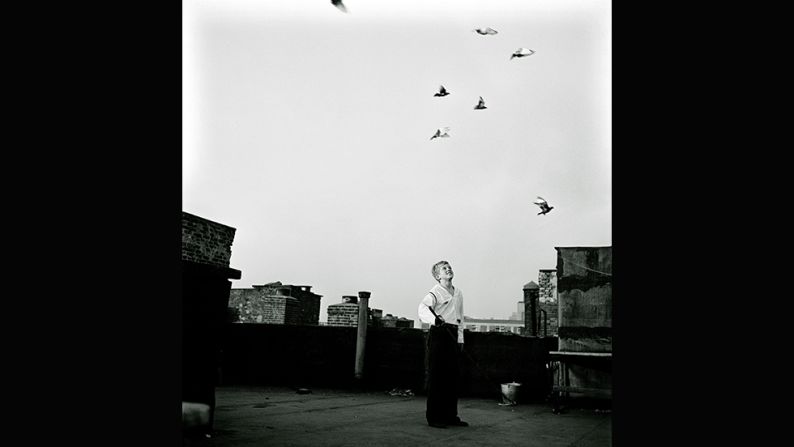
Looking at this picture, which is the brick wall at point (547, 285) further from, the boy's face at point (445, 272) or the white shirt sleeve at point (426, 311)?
the white shirt sleeve at point (426, 311)

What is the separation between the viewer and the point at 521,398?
908 cm

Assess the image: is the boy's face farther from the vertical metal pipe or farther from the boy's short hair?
the vertical metal pipe

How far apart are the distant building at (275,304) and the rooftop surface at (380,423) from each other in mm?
11466

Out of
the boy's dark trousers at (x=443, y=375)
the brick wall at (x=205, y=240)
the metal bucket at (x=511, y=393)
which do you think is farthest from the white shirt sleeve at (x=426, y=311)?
the brick wall at (x=205, y=240)

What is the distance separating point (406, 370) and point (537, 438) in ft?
18.2

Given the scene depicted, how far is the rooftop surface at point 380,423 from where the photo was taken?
4.67 meters

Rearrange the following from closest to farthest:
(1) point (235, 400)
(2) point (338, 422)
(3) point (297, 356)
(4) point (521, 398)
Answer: (2) point (338, 422)
(1) point (235, 400)
(4) point (521, 398)
(3) point (297, 356)

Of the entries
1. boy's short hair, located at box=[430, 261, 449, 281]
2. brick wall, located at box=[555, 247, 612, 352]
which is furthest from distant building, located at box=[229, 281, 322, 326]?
boy's short hair, located at box=[430, 261, 449, 281]

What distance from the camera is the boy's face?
19.9 ft

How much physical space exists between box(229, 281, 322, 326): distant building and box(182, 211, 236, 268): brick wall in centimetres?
695
